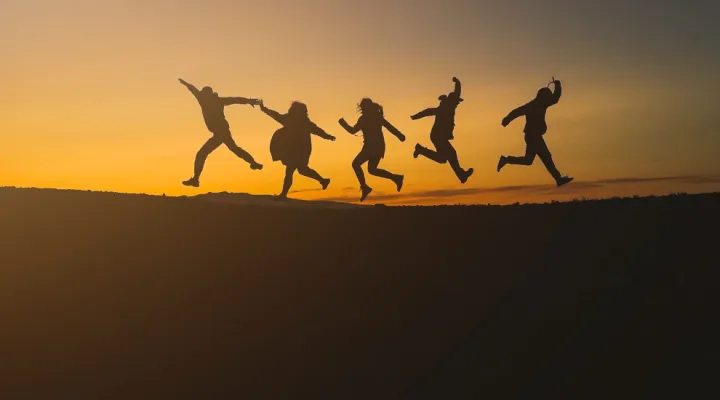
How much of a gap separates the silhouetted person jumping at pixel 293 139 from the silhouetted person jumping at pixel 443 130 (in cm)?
235

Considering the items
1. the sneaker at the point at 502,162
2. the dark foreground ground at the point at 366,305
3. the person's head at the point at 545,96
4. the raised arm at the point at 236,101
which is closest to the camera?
the dark foreground ground at the point at 366,305

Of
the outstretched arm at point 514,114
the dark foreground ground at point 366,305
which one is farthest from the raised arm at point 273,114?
the outstretched arm at point 514,114

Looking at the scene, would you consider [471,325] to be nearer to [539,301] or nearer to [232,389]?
[539,301]

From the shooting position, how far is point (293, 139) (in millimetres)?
18266

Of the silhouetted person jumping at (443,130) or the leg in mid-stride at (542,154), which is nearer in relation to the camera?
the leg in mid-stride at (542,154)

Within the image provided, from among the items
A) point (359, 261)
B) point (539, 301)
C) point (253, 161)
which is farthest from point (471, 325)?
point (253, 161)

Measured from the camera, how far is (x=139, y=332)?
11031 mm

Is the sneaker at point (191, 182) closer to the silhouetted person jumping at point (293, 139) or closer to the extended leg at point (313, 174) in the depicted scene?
the silhouetted person jumping at point (293, 139)

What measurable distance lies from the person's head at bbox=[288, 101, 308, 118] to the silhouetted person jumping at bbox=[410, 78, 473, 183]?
2.37 m

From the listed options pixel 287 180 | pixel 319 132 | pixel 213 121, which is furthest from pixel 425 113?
pixel 213 121

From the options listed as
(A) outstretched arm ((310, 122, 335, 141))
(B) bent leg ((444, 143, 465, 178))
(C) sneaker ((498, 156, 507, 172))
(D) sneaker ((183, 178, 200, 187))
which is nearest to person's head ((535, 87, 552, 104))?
(C) sneaker ((498, 156, 507, 172))

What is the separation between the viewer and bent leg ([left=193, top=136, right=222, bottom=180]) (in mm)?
18172

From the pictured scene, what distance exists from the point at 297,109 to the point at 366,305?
7933mm

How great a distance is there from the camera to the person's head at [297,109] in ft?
60.4
